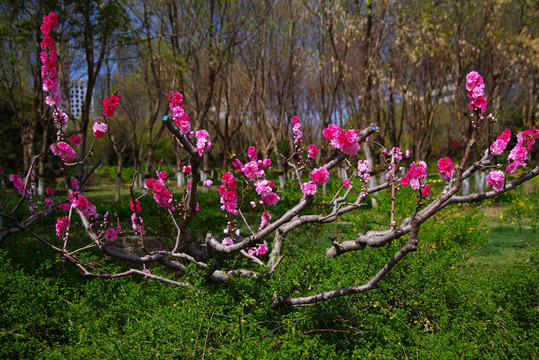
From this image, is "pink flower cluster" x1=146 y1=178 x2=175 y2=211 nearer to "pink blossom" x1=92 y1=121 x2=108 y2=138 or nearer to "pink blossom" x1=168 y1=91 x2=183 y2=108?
"pink blossom" x1=92 y1=121 x2=108 y2=138

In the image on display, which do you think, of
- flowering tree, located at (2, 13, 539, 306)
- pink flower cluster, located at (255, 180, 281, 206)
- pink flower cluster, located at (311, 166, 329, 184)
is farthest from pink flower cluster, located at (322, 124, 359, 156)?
pink flower cluster, located at (255, 180, 281, 206)

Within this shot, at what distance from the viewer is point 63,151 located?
2.97 meters

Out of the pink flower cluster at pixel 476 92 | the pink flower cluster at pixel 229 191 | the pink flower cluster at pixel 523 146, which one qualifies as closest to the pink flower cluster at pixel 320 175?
the pink flower cluster at pixel 229 191

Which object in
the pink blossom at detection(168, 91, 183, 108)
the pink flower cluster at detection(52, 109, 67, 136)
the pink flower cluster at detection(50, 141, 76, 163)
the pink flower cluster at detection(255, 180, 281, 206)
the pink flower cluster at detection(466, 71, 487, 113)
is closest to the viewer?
the pink blossom at detection(168, 91, 183, 108)

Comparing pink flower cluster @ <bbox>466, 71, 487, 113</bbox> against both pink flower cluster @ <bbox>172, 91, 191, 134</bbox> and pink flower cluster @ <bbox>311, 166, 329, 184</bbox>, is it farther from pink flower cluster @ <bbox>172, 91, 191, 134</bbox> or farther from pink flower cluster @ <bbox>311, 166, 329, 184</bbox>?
pink flower cluster @ <bbox>172, 91, 191, 134</bbox>

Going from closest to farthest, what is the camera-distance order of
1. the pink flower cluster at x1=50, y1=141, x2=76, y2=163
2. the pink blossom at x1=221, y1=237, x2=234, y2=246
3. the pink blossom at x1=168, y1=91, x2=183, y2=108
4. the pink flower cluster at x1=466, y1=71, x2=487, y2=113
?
1. the pink blossom at x1=168, y1=91, x2=183, y2=108
2. the pink flower cluster at x1=466, y1=71, x2=487, y2=113
3. the pink flower cluster at x1=50, y1=141, x2=76, y2=163
4. the pink blossom at x1=221, y1=237, x2=234, y2=246

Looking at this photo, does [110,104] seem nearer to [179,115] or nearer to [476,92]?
[179,115]

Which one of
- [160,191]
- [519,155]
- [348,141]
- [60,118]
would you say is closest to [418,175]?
[519,155]

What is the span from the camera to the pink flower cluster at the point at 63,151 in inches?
114

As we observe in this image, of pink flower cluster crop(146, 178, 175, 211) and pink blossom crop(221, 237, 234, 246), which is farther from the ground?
pink flower cluster crop(146, 178, 175, 211)

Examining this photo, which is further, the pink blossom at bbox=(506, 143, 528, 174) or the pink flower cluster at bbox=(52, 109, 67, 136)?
the pink flower cluster at bbox=(52, 109, 67, 136)

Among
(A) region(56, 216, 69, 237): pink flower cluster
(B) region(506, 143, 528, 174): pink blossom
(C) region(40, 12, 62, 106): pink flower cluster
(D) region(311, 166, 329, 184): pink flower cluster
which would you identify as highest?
(C) region(40, 12, 62, 106): pink flower cluster

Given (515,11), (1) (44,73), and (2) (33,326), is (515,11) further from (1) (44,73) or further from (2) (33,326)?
(2) (33,326)

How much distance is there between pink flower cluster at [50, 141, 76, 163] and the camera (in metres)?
2.89
